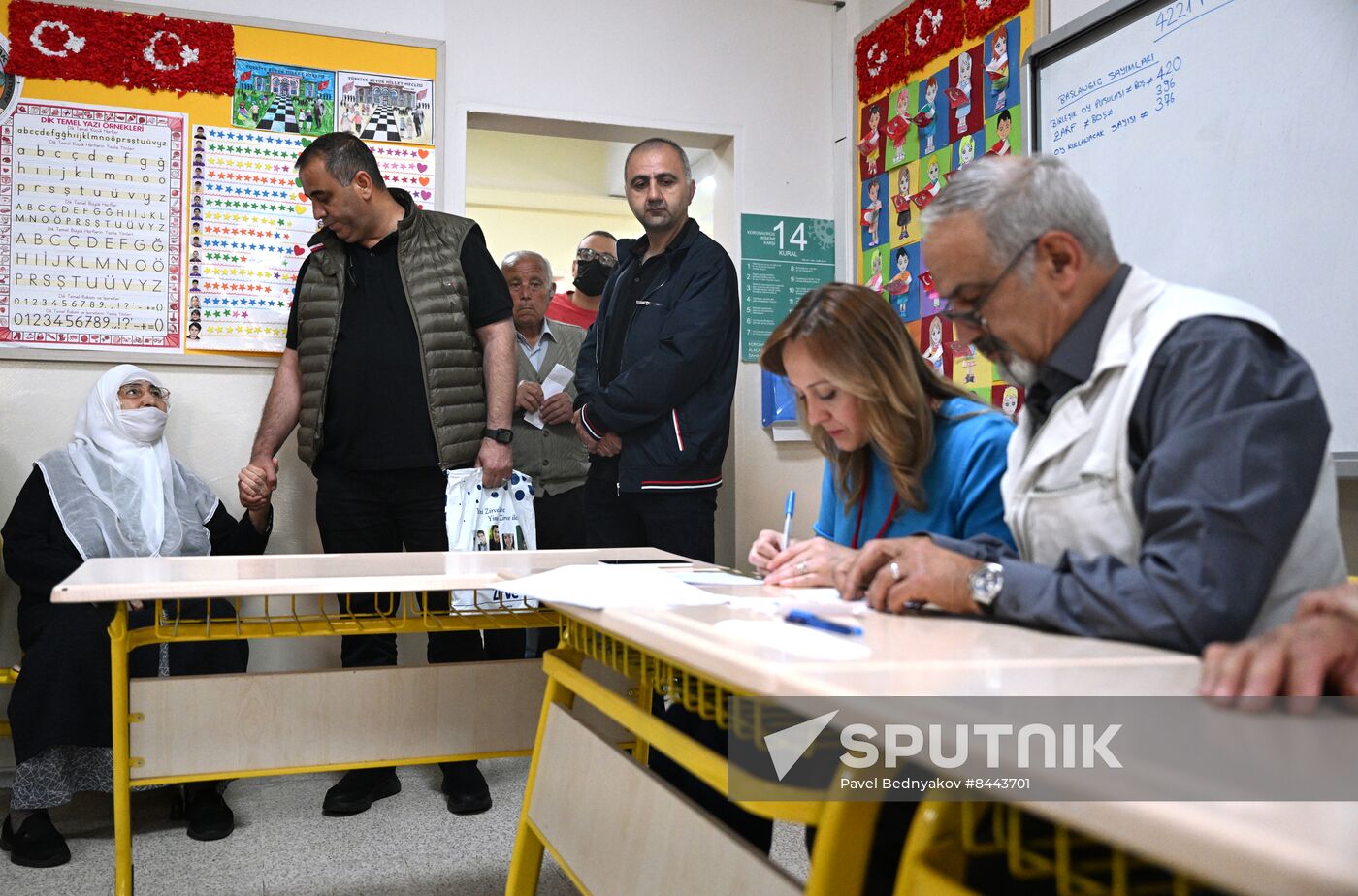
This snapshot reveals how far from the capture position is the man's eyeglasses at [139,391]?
9.67 ft

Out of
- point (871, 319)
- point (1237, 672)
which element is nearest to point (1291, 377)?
point (1237, 672)

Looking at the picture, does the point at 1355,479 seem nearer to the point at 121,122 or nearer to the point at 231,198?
the point at 231,198

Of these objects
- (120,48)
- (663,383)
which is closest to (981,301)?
(663,383)

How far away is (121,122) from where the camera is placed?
314cm

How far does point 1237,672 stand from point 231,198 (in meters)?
3.15

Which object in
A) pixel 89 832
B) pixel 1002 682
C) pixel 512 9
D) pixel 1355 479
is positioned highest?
pixel 512 9

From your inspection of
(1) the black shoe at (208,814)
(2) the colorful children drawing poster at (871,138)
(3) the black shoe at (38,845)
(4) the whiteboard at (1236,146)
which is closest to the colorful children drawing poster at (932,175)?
(2) the colorful children drawing poster at (871,138)

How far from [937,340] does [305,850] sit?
7.16 feet

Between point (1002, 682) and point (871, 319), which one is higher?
point (871, 319)

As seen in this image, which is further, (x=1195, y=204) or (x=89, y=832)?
(x=89, y=832)

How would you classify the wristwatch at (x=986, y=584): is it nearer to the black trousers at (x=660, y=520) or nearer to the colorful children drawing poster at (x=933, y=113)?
the black trousers at (x=660, y=520)

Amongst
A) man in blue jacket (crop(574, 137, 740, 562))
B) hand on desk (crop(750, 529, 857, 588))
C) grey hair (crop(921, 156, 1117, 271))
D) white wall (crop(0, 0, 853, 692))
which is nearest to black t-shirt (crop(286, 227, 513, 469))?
man in blue jacket (crop(574, 137, 740, 562))

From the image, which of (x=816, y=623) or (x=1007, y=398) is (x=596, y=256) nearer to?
(x=1007, y=398)

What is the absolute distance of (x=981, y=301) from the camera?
1.25 meters
